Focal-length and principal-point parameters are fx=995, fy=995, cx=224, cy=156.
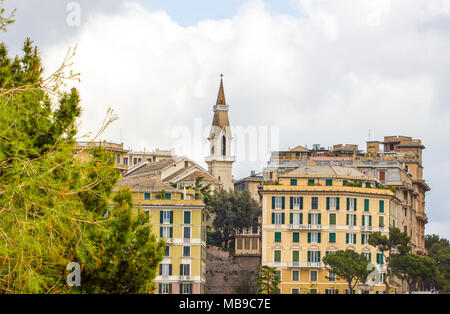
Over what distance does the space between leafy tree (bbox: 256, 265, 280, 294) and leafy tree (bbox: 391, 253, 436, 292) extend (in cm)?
1242

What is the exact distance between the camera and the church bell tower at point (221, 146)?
143250 millimetres

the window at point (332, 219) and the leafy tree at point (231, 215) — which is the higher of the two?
the leafy tree at point (231, 215)

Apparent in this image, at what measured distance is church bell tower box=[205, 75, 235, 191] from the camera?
14325cm

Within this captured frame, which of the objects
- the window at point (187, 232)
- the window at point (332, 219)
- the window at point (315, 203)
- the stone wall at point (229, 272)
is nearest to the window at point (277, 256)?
the window at point (315, 203)

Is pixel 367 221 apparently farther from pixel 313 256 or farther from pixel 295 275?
pixel 295 275

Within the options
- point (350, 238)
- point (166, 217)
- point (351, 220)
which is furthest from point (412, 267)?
point (166, 217)

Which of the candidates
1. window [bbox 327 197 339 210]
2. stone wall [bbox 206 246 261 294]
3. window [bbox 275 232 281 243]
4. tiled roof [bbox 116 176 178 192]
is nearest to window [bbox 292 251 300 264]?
window [bbox 275 232 281 243]

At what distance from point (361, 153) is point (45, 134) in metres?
108

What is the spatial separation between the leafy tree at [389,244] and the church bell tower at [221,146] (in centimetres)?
3931

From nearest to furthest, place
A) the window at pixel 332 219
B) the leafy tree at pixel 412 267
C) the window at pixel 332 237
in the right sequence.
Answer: the leafy tree at pixel 412 267 → the window at pixel 332 237 → the window at pixel 332 219

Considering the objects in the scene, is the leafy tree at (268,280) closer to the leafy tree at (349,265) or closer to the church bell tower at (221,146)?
the leafy tree at (349,265)

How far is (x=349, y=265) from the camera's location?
3743 inches

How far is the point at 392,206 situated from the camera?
110 m
